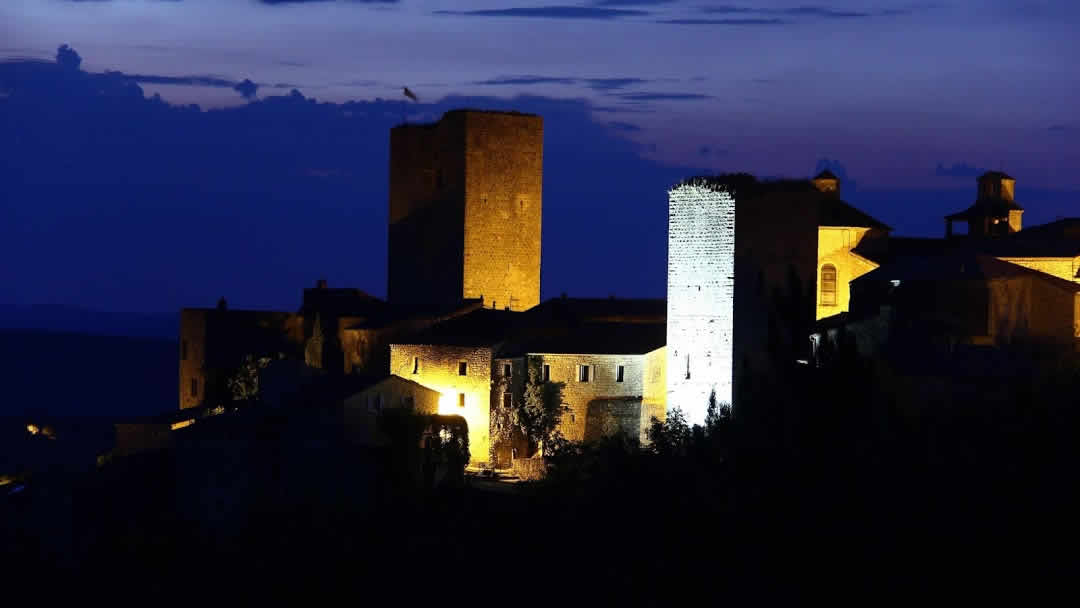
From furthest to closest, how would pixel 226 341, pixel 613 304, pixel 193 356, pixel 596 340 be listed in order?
pixel 193 356, pixel 226 341, pixel 613 304, pixel 596 340

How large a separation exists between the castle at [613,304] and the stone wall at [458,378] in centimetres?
4

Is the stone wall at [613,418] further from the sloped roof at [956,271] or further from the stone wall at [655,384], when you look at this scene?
the sloped roof at [956,271]

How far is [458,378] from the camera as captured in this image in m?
44.9

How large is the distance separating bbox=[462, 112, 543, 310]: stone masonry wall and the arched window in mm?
11876

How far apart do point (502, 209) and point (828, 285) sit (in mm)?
12612

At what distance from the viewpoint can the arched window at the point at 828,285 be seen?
150ft

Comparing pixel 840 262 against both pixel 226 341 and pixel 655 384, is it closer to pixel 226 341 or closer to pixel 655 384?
pixel 655 384

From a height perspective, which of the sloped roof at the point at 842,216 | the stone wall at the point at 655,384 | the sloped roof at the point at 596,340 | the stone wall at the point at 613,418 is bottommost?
the stone wall at the point at 613,418

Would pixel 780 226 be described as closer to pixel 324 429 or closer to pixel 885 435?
pixel 885 435

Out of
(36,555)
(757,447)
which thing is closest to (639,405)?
(757,447)

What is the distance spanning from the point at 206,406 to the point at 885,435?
21.3 meters

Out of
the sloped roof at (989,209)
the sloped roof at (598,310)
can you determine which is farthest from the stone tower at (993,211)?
the sloped roof at (598,310)

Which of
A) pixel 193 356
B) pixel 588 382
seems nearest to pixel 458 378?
pixel 588 382

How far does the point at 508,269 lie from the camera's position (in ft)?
183
